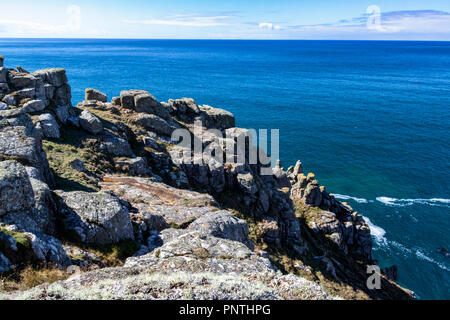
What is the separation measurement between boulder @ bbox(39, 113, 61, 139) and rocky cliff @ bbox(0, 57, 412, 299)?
0.35 ft

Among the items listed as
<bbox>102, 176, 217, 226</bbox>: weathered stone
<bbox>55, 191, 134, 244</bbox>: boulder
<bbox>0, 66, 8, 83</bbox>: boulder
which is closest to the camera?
<bbox>55, 191, 134, 244</bbox>: boulder

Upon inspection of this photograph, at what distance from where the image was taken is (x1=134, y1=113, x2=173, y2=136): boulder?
41.6 metres

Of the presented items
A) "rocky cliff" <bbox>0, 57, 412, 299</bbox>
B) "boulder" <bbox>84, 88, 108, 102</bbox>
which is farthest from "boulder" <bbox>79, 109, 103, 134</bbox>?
"boulder" <bbox>84, 88, 108, 102</bbox>

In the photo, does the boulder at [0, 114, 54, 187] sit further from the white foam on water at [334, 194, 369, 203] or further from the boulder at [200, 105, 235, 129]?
the white foam on water at [334, 194, 369, 203]

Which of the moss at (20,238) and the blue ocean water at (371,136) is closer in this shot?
the moss at (20,238)

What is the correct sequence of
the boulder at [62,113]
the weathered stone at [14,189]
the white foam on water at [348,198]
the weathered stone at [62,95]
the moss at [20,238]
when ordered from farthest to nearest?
the white foam on water at [348,198], the weathered stone at [62,95], the boulder at [62,113], the weathered stone at [14,189], the moss at [20,238]

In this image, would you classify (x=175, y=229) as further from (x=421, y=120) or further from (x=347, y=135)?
(x=421, y=120)

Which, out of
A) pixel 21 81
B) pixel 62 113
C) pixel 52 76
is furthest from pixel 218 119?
pixel 21 81

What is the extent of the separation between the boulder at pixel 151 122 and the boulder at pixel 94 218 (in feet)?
77.2

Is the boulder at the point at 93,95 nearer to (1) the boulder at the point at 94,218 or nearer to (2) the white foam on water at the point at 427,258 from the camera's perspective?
(1) the boulder at the point at 94,218

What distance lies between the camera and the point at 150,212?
22094mm

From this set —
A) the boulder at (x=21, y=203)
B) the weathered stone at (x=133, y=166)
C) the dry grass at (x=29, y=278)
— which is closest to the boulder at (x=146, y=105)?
the weathered stone at (x=133, y=166)

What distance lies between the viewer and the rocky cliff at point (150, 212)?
1213 centimetres

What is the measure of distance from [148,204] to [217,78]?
536 ft
